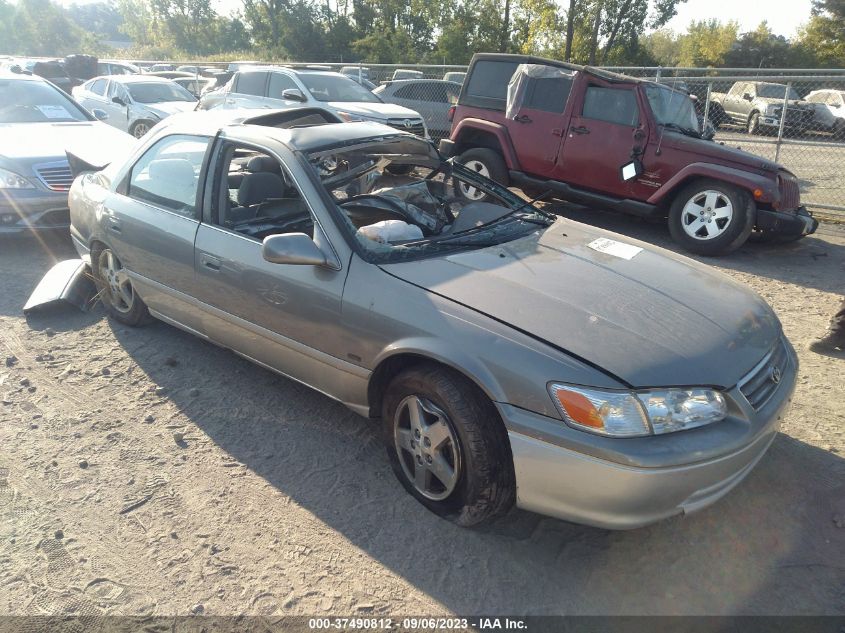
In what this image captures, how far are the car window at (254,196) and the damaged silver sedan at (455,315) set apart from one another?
0.01 m

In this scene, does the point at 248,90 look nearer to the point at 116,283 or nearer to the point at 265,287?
the point at 116,283

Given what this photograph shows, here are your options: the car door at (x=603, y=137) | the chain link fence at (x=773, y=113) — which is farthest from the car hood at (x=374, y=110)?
the car door at (x=603, y=137)

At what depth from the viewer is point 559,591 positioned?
8.26 ft

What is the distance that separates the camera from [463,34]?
35500 mm

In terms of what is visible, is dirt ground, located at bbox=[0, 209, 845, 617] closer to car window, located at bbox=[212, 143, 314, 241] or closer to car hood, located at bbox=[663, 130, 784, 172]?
car window, located at bbox=[212, 143, 314, 241]

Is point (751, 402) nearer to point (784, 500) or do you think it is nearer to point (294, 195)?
point (784, 500)

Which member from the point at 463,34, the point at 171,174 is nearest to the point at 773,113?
the point at 171,174

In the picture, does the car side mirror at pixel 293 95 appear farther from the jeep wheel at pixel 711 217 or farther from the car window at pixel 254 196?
the car window at pixel 254 196

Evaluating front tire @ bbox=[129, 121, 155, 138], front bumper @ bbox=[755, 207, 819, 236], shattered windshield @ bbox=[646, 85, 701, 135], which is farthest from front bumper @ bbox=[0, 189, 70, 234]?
front bumper @ bbox=[755, 207, 819, 236]

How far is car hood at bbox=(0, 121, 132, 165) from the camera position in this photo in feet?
21.5

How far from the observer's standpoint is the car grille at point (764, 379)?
2.64 meters

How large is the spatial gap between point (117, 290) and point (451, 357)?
316cm

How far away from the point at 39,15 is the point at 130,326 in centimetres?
7298

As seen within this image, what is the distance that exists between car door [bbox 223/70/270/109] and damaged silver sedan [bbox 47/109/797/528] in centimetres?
841
